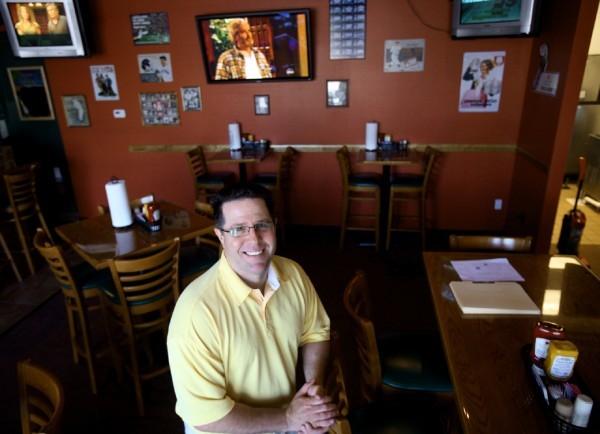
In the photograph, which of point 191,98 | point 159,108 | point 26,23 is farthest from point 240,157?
point 26,23

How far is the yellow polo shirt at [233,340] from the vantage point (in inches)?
45.0

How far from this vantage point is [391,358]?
1.78m

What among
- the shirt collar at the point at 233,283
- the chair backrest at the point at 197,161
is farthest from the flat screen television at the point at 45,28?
the shirt collar at the point at 233,283

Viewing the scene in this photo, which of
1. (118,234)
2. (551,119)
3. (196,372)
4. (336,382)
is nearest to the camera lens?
(196,372)

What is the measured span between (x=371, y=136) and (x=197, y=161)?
6.12ft

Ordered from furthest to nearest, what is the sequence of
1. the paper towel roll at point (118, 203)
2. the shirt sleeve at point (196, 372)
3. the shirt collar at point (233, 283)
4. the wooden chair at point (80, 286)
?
1. the paper towel roll at point (118, 203)
2. the wooden chair at point (80, 286)
3. the shirt collar at point (233, 283)
4. the shirt sleeve at point (196, 372)

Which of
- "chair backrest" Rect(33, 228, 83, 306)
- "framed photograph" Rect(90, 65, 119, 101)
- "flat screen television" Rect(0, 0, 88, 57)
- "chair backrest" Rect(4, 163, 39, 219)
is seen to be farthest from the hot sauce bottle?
"framed photograph" Rect(90, 65, 119, 101)

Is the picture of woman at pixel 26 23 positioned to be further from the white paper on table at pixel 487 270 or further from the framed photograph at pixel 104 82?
the white paper on table at pixel 487 270

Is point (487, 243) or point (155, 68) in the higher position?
point (155, 68)

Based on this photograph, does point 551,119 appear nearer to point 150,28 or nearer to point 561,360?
point 561,360

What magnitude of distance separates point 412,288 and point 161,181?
3195mm

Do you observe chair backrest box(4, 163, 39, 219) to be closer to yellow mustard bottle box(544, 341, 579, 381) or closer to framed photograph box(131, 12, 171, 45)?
framed photograph box(131, 12, 171, 45)

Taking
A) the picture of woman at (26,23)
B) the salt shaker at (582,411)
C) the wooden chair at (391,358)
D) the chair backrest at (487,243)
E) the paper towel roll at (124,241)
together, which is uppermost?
the picture of woman at (26,23)

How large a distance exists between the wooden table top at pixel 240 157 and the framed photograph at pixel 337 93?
84 centimetres
